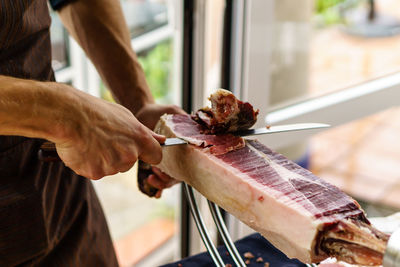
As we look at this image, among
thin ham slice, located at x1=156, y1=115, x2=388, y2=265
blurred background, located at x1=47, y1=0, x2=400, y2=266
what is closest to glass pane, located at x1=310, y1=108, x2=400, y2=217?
blurred background, located at x1=47, y1=0, x2=400, y2=266

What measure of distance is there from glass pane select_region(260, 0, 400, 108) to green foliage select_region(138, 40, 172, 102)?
0.92 meters

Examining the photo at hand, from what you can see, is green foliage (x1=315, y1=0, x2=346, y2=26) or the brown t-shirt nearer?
the brown t-shirt

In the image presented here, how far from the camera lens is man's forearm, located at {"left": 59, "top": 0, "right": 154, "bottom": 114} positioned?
1.37 metres

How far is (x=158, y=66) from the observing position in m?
2.81

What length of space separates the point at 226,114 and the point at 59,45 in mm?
1735

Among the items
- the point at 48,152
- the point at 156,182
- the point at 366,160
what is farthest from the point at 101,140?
the point at 366,160

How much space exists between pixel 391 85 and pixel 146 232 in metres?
1.73

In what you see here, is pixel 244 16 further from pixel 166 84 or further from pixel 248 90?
pixel 166 84

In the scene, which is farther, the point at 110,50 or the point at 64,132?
the point at 110,50

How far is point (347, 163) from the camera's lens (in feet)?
12.0

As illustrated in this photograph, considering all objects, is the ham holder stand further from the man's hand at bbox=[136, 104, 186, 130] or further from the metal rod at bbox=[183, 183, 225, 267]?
the man's hand at bbox=[136, 104, 186, 130]

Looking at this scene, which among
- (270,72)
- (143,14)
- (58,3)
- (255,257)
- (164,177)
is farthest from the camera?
(143,14)

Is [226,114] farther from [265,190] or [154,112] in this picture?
[154,112]

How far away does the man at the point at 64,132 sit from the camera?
84 centimetres
